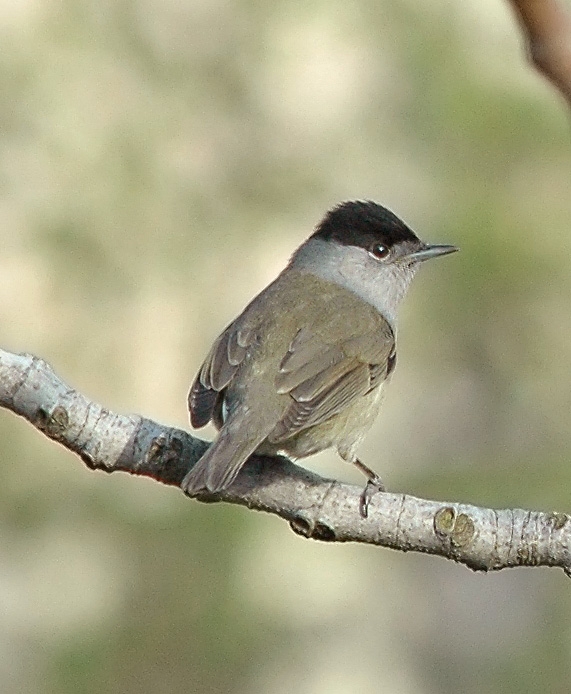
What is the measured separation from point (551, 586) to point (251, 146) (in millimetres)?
3266

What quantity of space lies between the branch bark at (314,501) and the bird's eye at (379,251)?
1.90 meters

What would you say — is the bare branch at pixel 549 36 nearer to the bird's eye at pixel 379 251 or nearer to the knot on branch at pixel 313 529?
the knot on branch at pixel 313 529

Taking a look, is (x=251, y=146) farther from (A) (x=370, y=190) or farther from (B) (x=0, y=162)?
(B) (x=0, y=162)

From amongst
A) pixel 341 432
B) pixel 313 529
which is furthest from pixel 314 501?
pixel 341 432

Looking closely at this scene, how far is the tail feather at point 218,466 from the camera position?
10.9ft

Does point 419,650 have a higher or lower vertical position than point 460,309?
lower

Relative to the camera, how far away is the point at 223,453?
350 centimetres

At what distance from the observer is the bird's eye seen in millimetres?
5277

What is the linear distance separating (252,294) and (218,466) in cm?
404

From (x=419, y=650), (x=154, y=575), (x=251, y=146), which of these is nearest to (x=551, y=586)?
(x=419, y=650)

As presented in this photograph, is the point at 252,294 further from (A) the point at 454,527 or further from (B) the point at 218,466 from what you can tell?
(A) the point at 454,527

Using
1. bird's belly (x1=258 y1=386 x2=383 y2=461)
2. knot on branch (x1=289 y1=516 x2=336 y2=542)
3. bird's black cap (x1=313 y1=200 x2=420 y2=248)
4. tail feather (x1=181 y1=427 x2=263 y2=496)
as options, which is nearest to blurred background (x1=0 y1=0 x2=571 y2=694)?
bird's black cap (x1=313 y1=200 x2=420 y2=248)

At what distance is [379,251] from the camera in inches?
208

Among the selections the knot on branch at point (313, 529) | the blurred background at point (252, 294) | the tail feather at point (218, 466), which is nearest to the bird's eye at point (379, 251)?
the blurred background at point (252, 294)
